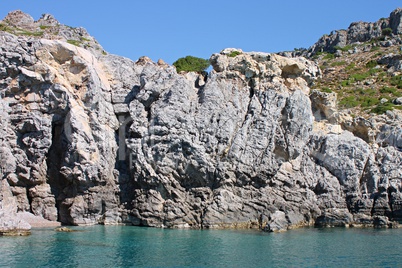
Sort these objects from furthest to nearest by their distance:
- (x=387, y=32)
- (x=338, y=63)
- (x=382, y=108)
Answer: (x=387, y=32) → (x=338, y=63) → (x=382, y=108)

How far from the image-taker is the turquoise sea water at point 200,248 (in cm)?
2841

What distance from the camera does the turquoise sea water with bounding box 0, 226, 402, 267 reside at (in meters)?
28.4

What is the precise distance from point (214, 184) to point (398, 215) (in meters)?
19.7

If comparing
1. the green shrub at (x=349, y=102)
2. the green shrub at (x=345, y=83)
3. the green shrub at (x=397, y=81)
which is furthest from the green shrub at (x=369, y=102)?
the green shrub at (x=345, y=83)

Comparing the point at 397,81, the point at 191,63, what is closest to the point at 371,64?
the point at 397,81

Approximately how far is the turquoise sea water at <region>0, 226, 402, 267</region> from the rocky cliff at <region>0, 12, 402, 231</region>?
4848 millimetres

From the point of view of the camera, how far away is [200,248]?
33094 millimetres

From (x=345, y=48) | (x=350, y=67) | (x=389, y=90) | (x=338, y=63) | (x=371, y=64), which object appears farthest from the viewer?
(x=345, y=48)

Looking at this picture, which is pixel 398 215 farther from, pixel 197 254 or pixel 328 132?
pixel 197 254

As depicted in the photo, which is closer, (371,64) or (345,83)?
(345,83)

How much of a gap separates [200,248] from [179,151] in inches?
604

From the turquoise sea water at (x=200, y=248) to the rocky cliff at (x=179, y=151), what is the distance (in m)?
4.85

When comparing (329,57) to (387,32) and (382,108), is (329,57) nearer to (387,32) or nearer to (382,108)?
(387,32)

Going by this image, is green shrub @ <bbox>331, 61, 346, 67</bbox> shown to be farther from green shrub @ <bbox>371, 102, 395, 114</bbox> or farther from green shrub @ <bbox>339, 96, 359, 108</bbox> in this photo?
green shrub @ <bbox>371, 102, 395, 114</bbox>
